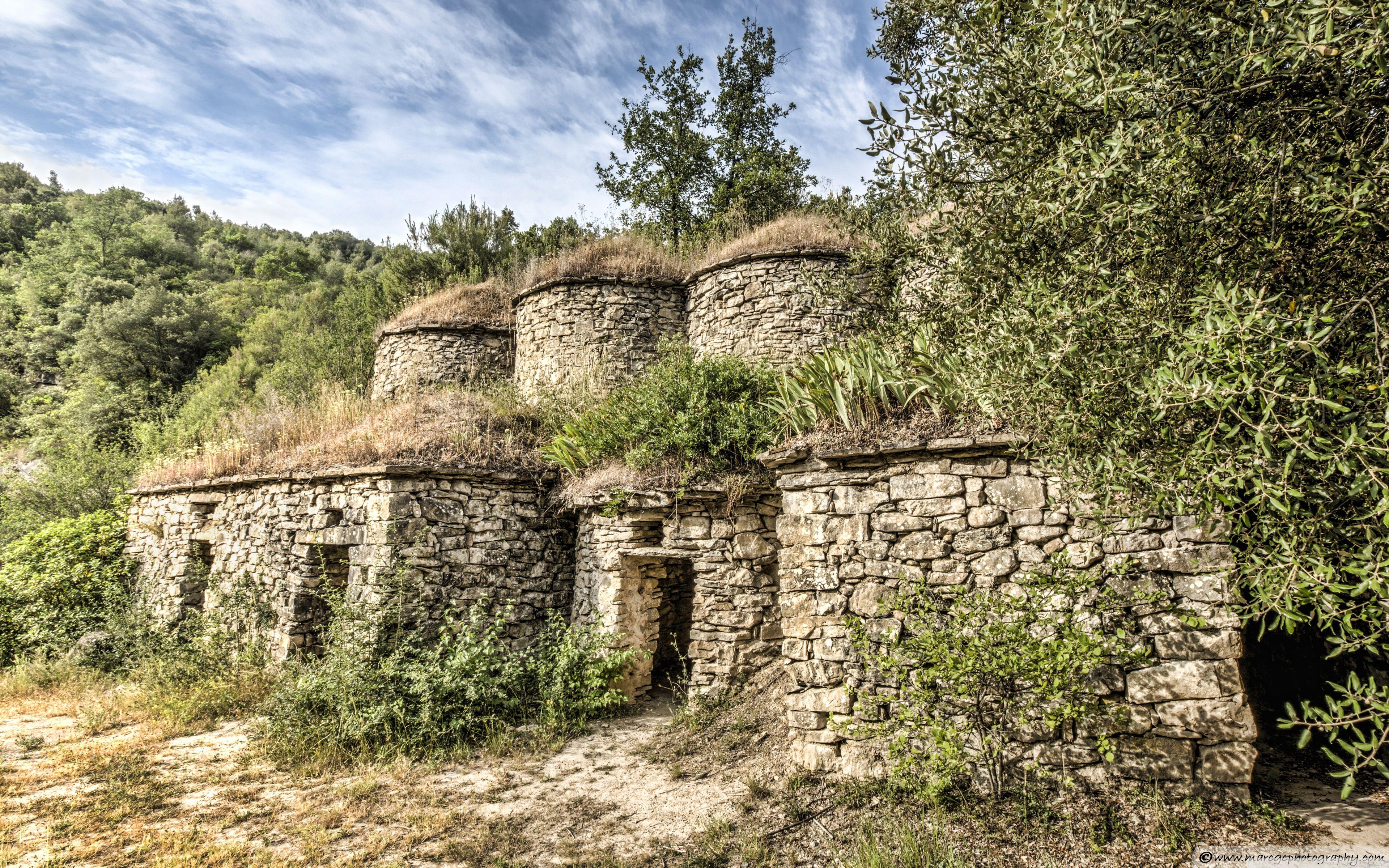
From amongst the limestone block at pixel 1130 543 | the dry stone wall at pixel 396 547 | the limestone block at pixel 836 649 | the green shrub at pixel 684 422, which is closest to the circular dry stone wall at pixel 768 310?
the green shrub at pixel 684 422

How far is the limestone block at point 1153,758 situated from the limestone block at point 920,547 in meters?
1.49

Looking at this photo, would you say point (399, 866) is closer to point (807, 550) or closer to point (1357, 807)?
point (807, 550)

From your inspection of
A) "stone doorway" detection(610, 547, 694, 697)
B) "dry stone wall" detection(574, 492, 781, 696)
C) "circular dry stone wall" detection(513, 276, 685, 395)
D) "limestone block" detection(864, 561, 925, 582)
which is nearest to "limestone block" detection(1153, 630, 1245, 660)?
A: "limestone block" detection(864, 561, 925, 582)

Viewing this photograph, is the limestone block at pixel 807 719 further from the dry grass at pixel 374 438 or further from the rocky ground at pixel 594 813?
the dry grass at pixel 374 438

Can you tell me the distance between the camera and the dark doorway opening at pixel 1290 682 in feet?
14.4

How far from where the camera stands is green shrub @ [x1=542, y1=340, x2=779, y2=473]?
6.50 metres

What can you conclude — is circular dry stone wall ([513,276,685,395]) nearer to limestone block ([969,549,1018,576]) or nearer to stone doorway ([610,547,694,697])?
stone doorway ([610,547,694,697])

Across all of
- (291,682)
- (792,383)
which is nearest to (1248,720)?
(792,383)

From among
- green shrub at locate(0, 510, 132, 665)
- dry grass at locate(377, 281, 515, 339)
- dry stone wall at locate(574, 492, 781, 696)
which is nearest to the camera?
dry stone wall at locate(574, 492, 781, 696)

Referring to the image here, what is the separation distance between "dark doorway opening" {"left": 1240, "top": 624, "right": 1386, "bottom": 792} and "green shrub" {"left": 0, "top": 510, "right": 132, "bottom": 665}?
1357 cm

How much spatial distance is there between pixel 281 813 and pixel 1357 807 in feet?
24.0

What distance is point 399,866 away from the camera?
3.86 meters

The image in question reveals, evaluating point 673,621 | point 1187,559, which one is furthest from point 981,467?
point 673,621

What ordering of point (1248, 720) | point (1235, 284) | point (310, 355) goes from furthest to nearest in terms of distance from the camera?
1. point (310, 355)
2. point (1248, 720)
3. point (1235, 284)
